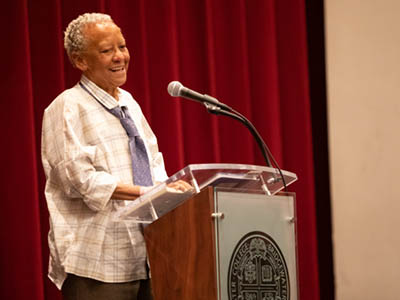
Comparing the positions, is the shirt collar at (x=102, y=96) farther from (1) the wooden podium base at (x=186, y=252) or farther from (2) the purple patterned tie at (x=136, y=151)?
(1) the wooden podium base at (x=186, y=252)

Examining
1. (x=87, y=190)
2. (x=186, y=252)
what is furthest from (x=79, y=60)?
(x=186, y=252)

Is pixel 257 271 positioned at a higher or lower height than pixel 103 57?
lower

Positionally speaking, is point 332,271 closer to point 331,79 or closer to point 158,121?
point 331,79

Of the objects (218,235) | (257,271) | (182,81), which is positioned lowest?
(257,271)

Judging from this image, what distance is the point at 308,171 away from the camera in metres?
3.91

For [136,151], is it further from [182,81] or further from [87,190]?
[182,81]

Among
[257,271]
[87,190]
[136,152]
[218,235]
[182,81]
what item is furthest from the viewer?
[182,81]

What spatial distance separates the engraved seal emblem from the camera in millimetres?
2010

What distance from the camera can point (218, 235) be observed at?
1.98 m

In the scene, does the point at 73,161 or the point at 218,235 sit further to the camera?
the point at 73,161

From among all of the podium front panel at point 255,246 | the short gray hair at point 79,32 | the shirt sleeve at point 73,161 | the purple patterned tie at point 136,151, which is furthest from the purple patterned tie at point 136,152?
the podium front panel at point 255,246

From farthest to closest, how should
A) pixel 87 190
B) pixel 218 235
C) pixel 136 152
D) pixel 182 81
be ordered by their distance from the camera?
pixel 182 81, pixel 136 152, pixel 87 190, pixel 218 235

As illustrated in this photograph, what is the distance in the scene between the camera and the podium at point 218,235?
77.9 inches

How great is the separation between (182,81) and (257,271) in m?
1.81
